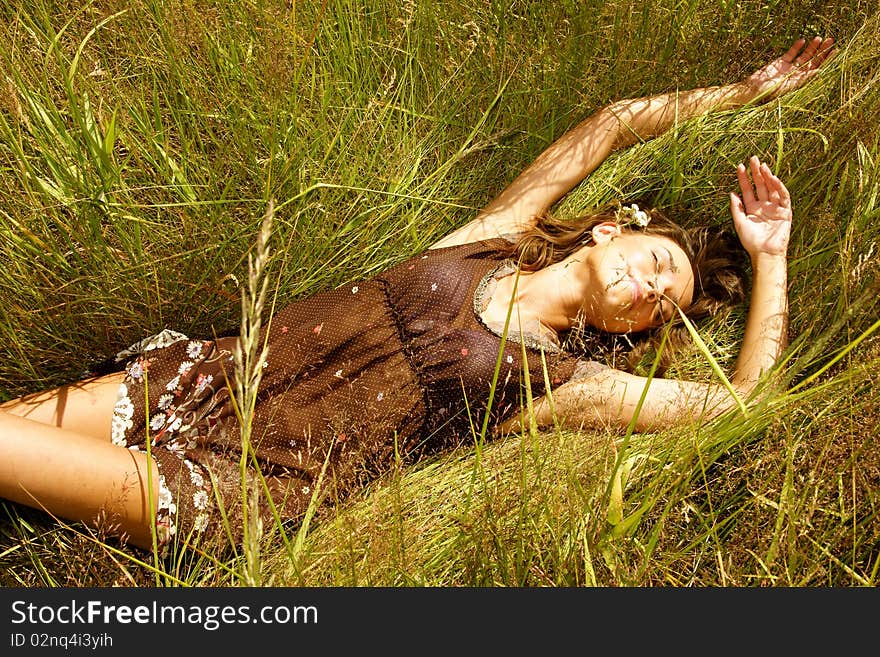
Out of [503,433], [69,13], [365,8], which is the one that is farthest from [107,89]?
[503,433]

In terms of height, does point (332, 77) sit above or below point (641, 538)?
above

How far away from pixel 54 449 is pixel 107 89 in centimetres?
123

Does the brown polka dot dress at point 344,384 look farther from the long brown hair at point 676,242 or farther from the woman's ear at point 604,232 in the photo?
the woman's ear at point 604,232

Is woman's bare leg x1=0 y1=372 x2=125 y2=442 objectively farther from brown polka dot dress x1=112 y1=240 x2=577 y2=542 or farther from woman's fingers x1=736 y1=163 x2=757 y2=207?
woman's fingers x1=736 y1=163 x2=757 y2=207

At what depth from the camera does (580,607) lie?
1.64 metres

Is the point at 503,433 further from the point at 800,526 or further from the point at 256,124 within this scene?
the point at 256,124

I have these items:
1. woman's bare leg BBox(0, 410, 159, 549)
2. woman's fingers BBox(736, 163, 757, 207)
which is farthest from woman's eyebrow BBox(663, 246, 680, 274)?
woman's bare leg BBox(0, 410, 159, 549)

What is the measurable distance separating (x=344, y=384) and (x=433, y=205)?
32.5 inches

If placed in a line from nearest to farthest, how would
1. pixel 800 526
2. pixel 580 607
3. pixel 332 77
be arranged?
pixel 580 607, pixel 800 526, pixel 332 77

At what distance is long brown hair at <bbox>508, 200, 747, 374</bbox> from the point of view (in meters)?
2.42

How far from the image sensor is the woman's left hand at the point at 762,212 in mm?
2322

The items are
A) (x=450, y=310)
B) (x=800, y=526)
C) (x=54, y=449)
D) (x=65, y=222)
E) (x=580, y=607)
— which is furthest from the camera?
(x=450, y=310)

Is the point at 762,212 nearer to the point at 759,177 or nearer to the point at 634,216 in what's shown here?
the point at 759,177

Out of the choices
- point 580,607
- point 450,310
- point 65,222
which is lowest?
→ point 580,607
